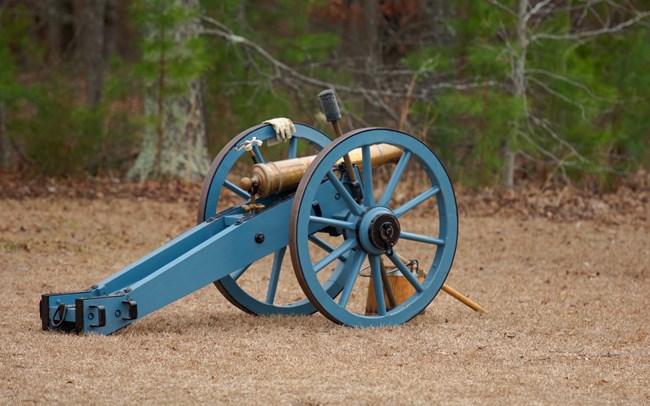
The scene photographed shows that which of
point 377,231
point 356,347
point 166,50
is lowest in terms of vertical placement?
point 356,347

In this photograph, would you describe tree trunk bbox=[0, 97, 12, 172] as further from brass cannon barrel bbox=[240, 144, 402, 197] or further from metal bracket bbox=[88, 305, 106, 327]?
metal bracket bbox=[88, 305, 106, 327]

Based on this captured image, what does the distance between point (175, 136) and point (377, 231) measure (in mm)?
7563

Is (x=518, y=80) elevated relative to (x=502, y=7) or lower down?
lower down

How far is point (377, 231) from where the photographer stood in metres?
6.27

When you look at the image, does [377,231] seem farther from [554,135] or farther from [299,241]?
[554,135]

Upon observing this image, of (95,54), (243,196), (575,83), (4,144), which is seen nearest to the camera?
(243,196)

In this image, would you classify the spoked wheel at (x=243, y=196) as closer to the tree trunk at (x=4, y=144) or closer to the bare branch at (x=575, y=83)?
the bare branch at (x=575, y=83)

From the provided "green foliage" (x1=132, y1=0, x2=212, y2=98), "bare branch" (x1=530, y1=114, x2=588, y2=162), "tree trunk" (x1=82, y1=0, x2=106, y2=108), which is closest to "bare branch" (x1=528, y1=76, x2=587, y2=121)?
"bare branch" (x1=530, y1=114, x2=588, y2=162)

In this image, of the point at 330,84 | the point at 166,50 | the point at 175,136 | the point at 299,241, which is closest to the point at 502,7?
the point at 330,84

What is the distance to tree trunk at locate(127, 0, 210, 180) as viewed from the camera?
1336 centimetres

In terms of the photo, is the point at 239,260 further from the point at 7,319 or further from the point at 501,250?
the point at 501,250

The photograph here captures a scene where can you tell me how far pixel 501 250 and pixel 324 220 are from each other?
170 inches

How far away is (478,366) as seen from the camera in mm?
5465

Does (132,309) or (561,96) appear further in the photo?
(561,96)
